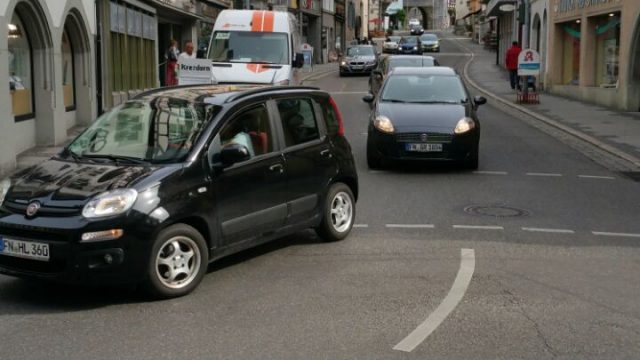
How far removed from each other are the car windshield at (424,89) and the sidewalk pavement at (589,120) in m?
3.34

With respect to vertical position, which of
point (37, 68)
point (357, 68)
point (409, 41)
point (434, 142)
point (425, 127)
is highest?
point (409, 41)

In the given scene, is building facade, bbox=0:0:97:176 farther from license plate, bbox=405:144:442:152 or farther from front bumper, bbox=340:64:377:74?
front bumper, bbox=340:64:377:74

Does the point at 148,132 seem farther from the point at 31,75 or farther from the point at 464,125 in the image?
the point at 31,75

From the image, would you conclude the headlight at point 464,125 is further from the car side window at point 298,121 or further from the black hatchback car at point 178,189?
the car side window at point 298,121

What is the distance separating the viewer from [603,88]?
26.4 m

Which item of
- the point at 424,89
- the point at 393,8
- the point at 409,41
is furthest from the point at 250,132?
the point at 393,8

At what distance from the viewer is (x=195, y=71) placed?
19625 millimetres

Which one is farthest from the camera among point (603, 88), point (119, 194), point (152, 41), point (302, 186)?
point (152, 41)

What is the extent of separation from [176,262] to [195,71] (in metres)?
13.6

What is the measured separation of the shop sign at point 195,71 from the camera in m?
19.5

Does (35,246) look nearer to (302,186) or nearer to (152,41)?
(302,186)

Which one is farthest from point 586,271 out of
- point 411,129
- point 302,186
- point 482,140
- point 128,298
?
point 482,140

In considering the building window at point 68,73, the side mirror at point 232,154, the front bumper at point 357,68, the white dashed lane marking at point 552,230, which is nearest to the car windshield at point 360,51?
the front bumper at point 357,68

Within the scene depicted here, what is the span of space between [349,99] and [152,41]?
7.16 m
